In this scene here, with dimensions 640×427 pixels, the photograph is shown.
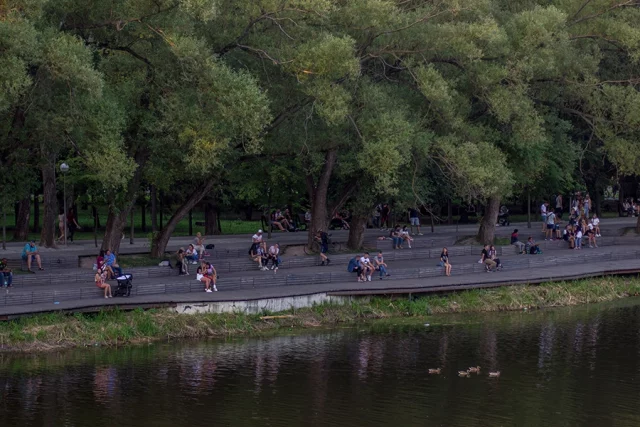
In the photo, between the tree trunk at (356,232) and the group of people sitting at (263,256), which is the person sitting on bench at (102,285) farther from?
the tree trunk at (356,232)

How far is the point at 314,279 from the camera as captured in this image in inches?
1458

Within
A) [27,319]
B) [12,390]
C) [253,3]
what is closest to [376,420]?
[12,390]

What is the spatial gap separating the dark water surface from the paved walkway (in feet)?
7.44

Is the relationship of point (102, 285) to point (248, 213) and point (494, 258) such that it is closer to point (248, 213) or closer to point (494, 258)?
point (494, 258)

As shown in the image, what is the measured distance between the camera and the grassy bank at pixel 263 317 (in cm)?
2916

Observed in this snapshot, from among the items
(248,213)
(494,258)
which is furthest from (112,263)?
(248,213)

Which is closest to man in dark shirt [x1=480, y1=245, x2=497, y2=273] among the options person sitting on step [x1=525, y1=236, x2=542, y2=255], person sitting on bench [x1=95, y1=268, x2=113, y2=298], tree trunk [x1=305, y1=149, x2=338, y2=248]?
person sitting on step [x1=525, y1=236, x2=542, y2=255]

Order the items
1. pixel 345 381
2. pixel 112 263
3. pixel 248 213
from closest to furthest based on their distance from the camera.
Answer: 1. pixel 345 381
2. pixel 112 263
3. pixel 248 213

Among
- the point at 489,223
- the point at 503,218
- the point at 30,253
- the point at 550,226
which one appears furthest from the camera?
the point at 503,218

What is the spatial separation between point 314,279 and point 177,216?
6266mm

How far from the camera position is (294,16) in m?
36.6

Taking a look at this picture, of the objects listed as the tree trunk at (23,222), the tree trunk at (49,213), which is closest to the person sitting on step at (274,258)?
the tree trunk at (49,213)

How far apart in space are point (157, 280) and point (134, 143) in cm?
477

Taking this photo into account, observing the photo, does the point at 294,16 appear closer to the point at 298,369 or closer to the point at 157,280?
the point at 157,280
